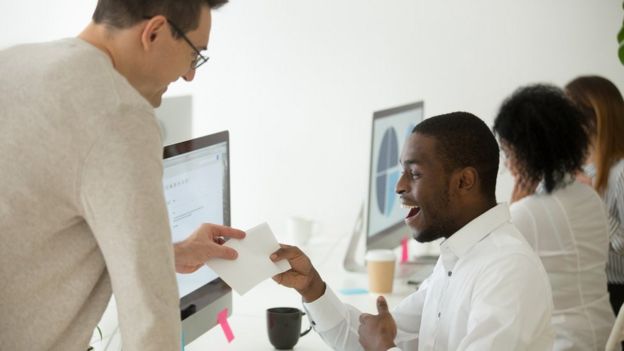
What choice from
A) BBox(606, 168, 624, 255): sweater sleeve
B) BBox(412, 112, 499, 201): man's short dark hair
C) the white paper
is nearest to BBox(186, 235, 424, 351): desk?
the white paper

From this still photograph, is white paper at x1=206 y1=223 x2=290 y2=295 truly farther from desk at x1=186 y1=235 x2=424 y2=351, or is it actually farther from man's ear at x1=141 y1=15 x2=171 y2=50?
man's ear at x1=141 y1=15 x2=171 y2=50

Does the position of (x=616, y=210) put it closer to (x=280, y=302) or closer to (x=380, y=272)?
(x=380, y=272)

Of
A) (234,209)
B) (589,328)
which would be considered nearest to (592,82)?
(589,328)

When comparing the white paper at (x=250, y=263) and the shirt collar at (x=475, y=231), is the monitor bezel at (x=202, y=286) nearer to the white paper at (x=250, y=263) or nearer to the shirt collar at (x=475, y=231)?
the white paper at (x=250, y=263)

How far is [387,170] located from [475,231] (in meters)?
1.31

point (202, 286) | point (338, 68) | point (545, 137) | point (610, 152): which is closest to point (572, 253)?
point (545, 137)

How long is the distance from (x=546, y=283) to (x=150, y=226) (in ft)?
2.91

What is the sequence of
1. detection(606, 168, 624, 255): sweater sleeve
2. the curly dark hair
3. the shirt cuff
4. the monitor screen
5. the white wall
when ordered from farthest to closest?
the white wall < detection(606, 168, 624, 255): sweater sleeve < the monitor screen < the curly dark hair < the shirt cuff

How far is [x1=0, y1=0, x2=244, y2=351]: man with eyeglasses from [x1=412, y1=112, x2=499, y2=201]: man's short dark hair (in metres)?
0.80

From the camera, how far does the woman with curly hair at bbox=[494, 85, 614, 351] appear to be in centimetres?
253

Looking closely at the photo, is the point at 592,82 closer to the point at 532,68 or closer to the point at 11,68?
the point at 532,68

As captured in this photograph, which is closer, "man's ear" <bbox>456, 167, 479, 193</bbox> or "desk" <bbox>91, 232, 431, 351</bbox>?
"man's ear" <bbox>456, 167, 479, 193</bbox>

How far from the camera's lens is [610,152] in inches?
128

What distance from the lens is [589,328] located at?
2.57 meters
